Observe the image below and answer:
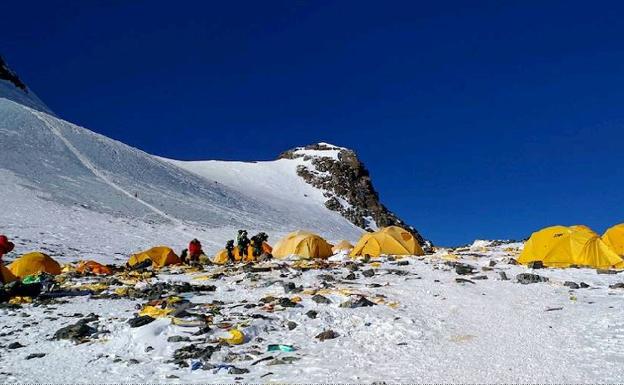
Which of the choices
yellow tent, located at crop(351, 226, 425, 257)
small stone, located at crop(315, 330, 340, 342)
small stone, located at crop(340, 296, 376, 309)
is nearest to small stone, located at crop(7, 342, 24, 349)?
small stone, located at crop(315, 330, 340, 342)

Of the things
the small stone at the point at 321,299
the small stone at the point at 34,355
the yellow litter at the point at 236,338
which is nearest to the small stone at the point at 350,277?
the small stone at the point at 321,299

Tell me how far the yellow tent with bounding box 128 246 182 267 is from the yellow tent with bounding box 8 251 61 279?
479 cm

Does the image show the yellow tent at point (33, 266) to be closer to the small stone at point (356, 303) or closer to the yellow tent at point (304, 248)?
the yellow tent at point (304, 248)

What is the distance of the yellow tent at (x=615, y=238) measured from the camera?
862 inches

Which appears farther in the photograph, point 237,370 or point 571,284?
point 571,284

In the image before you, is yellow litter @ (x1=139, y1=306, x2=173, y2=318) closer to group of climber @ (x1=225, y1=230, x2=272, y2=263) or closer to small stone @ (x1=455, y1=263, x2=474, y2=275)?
small stone @ (x1=455, y1=263, x2=474, y2=275)

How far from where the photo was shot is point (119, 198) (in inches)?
2203

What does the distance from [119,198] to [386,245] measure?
37.9m

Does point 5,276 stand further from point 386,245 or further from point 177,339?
point 386,245

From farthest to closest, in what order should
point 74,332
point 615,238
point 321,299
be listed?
point 615,238, point 321,299, point 74,332

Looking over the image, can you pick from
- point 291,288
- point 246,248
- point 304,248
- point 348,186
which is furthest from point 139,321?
point 348,186

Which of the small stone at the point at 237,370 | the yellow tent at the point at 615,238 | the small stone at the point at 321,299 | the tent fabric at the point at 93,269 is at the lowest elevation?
the small stone at the point at 237,370

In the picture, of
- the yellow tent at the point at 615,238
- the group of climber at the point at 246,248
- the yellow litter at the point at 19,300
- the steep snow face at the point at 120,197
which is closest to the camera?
the yellow litter at the point at 19,300

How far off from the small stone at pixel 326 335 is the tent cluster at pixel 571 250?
12684mm
